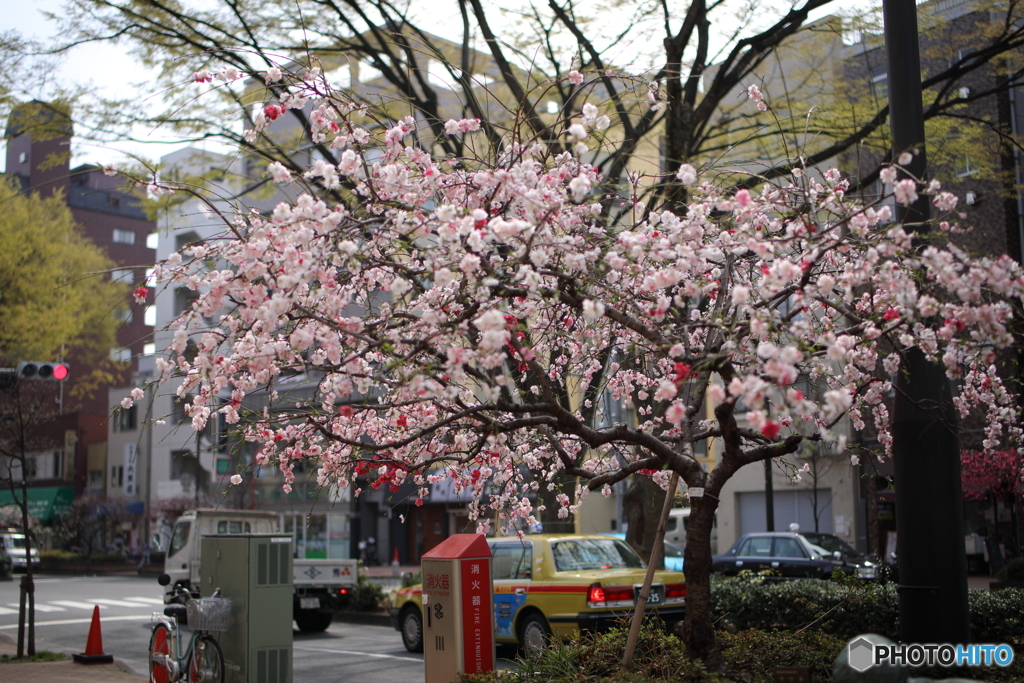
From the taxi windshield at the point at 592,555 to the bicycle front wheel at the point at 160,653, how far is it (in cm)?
442

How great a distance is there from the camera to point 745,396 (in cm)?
408

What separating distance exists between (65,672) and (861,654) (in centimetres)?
955

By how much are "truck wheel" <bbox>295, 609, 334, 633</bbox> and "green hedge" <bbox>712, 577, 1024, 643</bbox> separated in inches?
294

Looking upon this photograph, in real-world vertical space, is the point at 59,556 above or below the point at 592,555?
below

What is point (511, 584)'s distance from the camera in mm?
11594

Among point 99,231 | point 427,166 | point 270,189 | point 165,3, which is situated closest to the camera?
point 427,166

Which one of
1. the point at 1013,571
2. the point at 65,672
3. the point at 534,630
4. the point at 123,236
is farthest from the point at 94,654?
the point at 123,236

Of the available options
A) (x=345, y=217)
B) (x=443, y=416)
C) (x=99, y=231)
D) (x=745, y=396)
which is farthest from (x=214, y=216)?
(x=99, y=231)

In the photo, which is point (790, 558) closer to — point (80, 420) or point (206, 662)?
point (206, 662)

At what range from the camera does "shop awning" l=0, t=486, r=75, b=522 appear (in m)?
50.7

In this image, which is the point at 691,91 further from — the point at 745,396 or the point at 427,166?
the point at 745,396

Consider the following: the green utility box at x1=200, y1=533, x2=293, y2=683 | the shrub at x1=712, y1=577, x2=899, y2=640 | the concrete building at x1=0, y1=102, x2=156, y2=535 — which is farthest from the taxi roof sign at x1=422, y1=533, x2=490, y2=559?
the concrete building at x1=0, y1=102, x2=156, y2=535

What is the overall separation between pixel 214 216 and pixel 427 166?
1.41m

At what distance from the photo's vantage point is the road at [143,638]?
38.0ft
